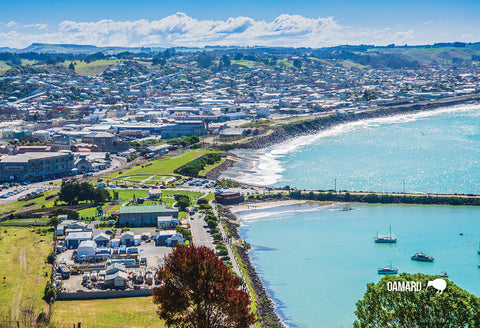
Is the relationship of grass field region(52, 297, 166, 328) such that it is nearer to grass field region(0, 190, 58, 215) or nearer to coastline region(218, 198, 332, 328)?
coastline region(218, 198, 332, 328)

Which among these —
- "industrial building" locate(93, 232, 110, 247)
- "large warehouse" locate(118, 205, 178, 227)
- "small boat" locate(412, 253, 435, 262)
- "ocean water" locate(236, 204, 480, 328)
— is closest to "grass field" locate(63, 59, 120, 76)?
"ocean water" locate(236, 204, 480, 328)

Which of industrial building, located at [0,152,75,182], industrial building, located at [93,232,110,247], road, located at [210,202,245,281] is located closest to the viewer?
road, located at [210,202,245,281]

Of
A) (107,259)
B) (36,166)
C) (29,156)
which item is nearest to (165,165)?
(36,166)

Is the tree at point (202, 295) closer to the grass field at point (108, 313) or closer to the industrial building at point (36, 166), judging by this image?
the grass field at point (108, 313)

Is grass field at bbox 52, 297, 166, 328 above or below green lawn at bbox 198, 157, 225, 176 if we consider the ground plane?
above

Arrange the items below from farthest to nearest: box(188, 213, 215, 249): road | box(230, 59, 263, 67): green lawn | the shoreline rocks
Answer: box(230, 59, 263, 67): green lawn, box(188, 213, 215, 249): road, the shoreline rocks

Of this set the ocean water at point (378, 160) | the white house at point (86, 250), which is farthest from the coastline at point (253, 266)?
the white house at point (86, 250)

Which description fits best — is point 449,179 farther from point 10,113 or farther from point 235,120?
point 10,113
